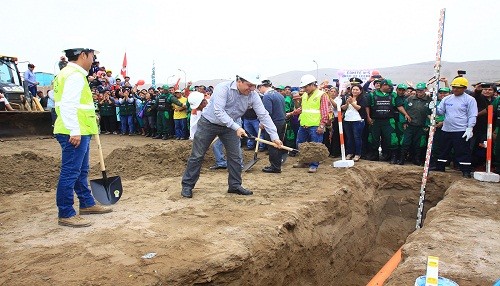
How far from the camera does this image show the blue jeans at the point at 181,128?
1267cm

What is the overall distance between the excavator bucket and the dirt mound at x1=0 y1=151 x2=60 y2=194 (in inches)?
175

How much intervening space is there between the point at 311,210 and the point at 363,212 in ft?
5.80

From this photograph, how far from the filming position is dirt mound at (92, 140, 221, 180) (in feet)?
24.0

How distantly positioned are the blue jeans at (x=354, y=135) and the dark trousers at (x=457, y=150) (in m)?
1.61

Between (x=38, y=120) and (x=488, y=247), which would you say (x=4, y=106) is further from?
(x=488, y=247)

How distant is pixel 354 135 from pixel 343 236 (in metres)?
3.17

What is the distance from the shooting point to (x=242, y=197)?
5527mm

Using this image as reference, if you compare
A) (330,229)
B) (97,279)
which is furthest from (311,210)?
(97,279)

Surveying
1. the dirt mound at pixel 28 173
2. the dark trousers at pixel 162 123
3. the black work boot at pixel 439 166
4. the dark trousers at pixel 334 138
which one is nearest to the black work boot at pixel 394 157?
the black work boot at pixel 439 166

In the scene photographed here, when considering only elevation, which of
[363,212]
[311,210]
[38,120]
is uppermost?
[38,120]

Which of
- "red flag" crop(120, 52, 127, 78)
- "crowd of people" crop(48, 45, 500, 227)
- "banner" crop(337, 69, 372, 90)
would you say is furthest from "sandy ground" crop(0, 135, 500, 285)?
"red flag" crop(120, 52, 127, 78)

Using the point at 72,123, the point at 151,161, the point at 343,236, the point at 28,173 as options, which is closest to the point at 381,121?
the point at 343,236

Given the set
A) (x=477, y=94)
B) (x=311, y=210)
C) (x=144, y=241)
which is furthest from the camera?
(x=477, y=94)

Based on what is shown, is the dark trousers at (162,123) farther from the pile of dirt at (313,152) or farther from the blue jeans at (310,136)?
the pile of dirt at (313,152)
